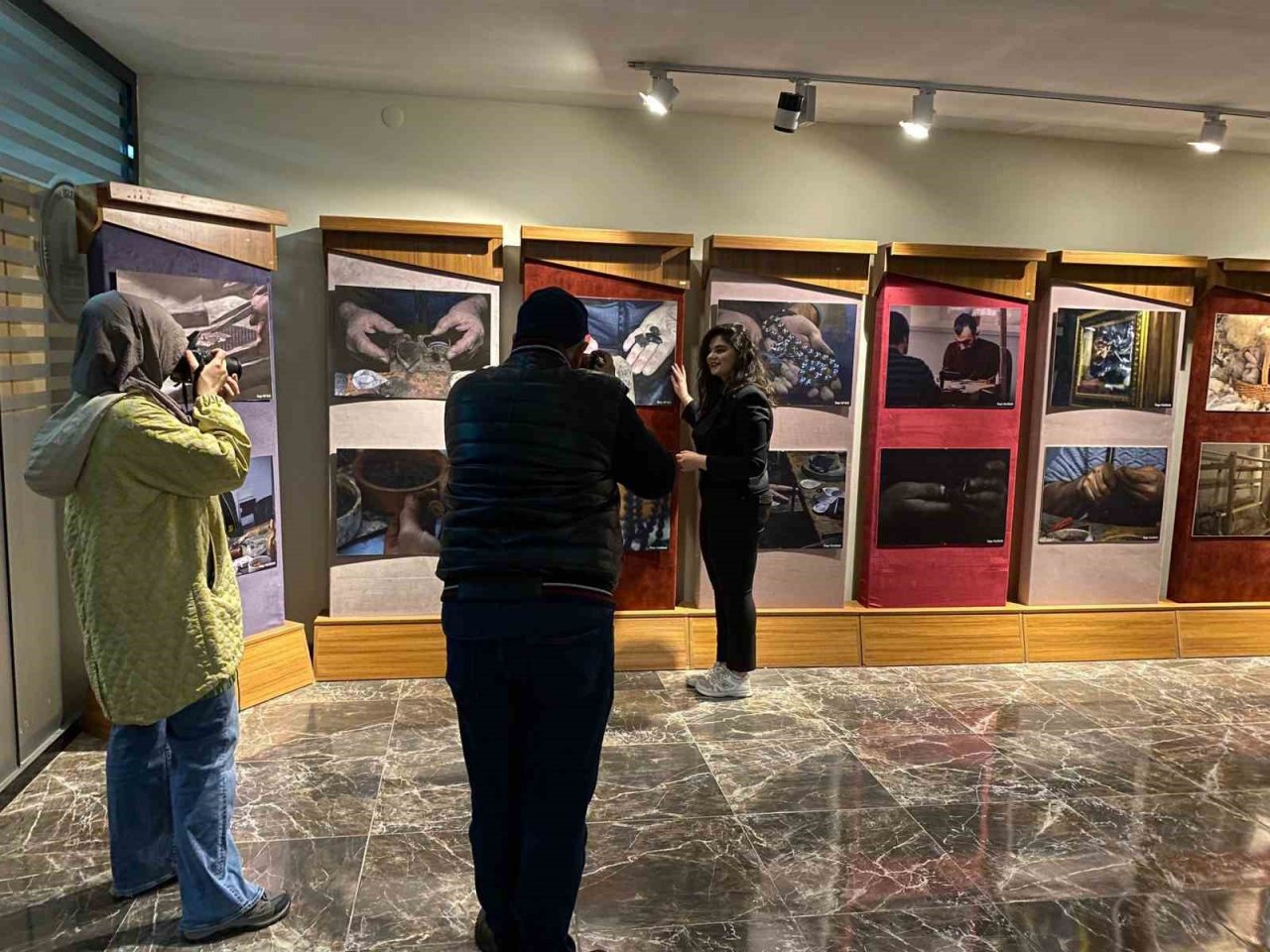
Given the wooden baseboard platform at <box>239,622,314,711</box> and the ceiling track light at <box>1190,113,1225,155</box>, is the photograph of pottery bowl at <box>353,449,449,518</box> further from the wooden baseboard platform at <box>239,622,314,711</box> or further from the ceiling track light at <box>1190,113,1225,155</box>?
the ceiling track light at <box>1190,113,1225,155</box>

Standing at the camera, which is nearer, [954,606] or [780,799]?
[780,799]

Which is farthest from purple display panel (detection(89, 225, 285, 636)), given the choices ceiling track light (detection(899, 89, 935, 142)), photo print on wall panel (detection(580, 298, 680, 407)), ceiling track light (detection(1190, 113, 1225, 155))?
ceiling track light (detection(1190, 113, 1225, 155))

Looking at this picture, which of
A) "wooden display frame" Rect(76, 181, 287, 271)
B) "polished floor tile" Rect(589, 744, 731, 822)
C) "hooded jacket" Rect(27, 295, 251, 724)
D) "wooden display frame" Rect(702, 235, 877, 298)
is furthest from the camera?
"wooden display frame" Rect(702, 235, 877, 298)

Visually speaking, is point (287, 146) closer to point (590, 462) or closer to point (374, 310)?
point (374, 310)

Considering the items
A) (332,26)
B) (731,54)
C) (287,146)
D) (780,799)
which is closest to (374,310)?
(287,146)

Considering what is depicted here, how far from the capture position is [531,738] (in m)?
1.94

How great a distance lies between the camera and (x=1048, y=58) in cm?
360

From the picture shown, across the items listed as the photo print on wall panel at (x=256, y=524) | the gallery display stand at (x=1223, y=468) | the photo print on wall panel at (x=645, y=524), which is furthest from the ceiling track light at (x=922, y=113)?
the photo print on wall panel at (x=256, y=524)

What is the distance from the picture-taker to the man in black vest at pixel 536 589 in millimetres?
1878

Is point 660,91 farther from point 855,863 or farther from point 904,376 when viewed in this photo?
point 855,863

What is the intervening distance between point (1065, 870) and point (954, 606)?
218 cm

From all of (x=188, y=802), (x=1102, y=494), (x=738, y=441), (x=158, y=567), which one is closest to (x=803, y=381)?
(x=738, y=441)

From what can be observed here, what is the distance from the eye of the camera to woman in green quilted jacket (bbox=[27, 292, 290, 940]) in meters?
2.08

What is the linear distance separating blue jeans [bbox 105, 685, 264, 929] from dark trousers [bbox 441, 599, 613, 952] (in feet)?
2.51
